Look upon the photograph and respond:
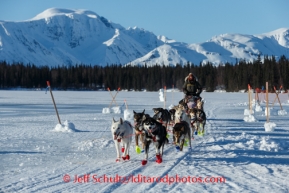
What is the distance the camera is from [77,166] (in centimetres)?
852

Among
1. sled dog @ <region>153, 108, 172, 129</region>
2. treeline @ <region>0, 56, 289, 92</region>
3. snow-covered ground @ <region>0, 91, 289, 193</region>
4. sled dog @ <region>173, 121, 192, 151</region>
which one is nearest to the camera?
snow-covered ground @ <region>0, 91, 289, 193</region>

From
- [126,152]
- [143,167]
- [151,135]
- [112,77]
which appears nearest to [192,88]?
[126,152]

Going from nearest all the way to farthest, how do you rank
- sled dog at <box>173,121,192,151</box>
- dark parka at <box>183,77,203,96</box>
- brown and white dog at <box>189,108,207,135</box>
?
sled dog at <box>173,121,192,151</box> → brown and white dog at <box>189,108,207,135</box> → dark parka at <box>183,77,203,96</box>

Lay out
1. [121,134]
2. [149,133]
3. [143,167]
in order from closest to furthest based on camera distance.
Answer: [143,167]
[149,133]
[121,134]

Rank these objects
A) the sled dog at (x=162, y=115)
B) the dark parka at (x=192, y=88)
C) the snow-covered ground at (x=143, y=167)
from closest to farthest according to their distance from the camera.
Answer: the snow-covered ground at (x=143, y=167)
the sled dog at (x=162, y=115)
the dark parka at (x=192, y=88)

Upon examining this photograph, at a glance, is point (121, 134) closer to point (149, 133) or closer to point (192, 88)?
point (149, 133)

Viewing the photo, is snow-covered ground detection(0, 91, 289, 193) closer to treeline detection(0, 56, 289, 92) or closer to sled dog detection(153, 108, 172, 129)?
sled dog detection(153, 108, 172, 129)

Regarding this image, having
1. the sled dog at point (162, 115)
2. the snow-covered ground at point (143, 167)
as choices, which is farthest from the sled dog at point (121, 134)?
the sled dog at point (162, 115)

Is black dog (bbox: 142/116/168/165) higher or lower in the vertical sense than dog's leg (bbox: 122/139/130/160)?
higher

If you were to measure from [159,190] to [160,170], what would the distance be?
143 centimetres

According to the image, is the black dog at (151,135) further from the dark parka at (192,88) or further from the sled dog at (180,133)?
the dark parka at (192,88)

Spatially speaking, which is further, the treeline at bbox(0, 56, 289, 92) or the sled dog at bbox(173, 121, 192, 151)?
the treeline at bbox(0, 56, 289, 92)

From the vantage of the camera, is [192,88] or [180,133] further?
[192,88]

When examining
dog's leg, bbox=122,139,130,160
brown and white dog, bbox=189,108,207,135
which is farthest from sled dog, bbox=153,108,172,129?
dog's leg, bbox=122,139,130,160
